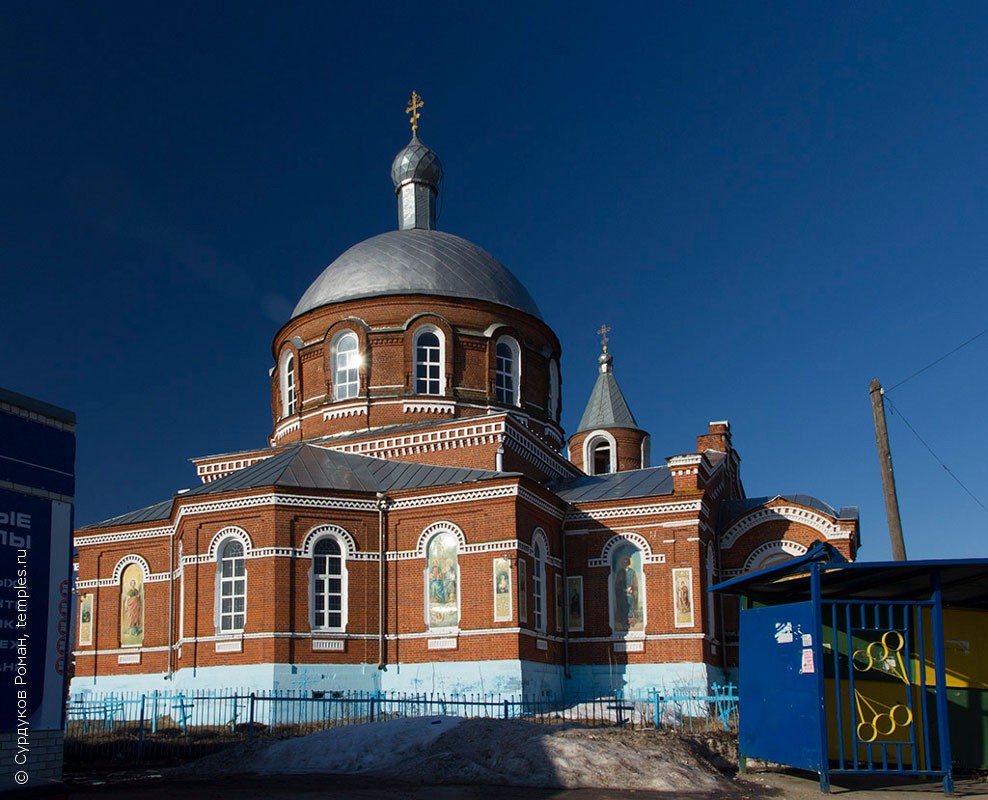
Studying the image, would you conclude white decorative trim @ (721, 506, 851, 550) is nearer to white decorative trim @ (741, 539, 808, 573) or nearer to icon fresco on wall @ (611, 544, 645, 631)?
white decorative trim @ (741, 539, 808, 573)

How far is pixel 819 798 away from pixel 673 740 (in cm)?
287

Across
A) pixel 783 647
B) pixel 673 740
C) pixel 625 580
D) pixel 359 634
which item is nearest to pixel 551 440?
pixel 625 580

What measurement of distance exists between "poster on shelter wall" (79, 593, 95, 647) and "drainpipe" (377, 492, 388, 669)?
7105mm

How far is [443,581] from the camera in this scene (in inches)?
802

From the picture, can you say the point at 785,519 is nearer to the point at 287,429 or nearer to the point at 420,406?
the point at 420,406

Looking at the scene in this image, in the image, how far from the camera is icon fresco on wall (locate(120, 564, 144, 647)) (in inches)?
888

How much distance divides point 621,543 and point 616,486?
1556mm

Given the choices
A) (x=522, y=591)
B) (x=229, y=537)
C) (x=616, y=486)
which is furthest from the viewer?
(x=616, y=486)

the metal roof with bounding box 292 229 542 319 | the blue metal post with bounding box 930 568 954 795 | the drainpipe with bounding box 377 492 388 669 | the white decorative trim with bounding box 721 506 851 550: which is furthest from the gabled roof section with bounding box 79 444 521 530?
the blue metal post with bounding box 930 568 954 795

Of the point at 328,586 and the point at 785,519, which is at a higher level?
the point at 785,519

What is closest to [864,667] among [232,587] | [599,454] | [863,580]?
[863,580]

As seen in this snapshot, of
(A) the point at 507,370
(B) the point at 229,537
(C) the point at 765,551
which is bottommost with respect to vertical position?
(C) the point at 765,551

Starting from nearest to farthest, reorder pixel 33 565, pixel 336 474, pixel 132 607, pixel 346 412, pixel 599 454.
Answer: pixel 33 565
pixel 336 474
pixel 132 607
pixel 346 412
pixel 599 454

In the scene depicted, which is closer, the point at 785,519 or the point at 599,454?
the point at 785,519
